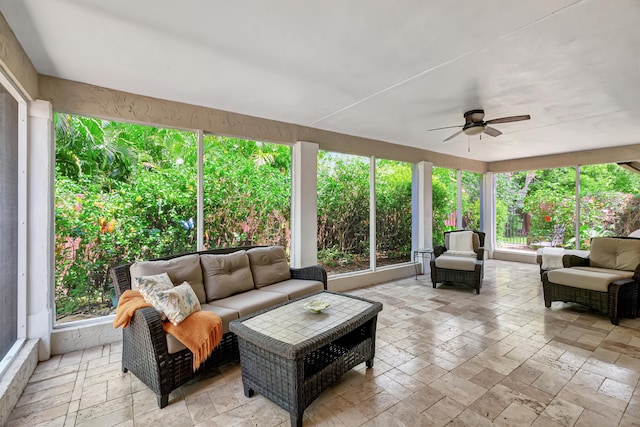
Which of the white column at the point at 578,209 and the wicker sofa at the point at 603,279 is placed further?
the white column at the point at 578,209

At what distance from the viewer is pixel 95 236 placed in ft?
10.1

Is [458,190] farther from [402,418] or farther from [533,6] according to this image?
[402,418]

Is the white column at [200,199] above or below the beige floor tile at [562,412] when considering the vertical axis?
above

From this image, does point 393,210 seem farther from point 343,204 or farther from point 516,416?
point 516,416

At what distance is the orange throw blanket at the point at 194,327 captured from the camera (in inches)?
82.3

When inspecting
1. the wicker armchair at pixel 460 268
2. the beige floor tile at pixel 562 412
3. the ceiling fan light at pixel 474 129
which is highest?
the ceiling fan light at pixel 474 129

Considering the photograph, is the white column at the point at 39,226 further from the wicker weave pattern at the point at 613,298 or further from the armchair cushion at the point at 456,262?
the wicker weave pattern at the point at 613,298

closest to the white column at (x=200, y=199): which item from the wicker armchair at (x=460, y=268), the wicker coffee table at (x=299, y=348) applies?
the wicker coffee table at (x=299, y=348)

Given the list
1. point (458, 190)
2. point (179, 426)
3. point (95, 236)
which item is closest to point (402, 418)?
point (179, 426)

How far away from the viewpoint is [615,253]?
4.00 m

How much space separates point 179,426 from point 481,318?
3.35m

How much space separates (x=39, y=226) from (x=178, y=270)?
1282mm

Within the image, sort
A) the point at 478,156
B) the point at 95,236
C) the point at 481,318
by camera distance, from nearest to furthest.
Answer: the point at 95,236, the point at 481,318, the point at 478,156

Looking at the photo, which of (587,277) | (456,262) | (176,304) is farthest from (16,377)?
(587,277)
